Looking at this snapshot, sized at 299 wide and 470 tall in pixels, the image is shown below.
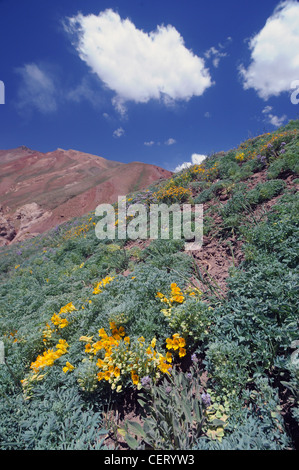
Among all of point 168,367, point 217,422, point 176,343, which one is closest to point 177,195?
point 176,343

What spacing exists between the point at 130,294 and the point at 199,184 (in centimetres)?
631

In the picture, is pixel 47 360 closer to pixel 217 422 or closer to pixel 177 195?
pixel 217 422

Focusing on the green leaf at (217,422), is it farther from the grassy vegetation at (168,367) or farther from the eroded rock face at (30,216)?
the eroded rock face at (30,216)

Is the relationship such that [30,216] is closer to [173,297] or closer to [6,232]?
[6,232]

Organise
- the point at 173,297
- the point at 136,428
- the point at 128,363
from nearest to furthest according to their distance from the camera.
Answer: the point at 136,428, the point at 128,363, the point at 173,297

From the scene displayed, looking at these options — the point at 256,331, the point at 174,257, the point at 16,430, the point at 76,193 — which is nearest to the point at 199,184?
the point at 174,257

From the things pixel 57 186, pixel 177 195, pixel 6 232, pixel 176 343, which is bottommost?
pixel 176 343

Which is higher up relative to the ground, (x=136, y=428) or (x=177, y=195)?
(x=177, y=195)

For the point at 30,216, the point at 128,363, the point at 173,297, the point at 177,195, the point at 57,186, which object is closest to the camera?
the point at 128,363

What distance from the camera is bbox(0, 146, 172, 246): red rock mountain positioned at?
3011cm

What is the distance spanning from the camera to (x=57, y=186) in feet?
140

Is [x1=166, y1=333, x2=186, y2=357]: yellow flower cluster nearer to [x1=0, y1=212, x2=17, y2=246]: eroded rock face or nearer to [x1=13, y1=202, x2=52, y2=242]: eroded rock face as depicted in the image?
[x1=0, y1=212, x2=17, y2=246]: eroded rock face

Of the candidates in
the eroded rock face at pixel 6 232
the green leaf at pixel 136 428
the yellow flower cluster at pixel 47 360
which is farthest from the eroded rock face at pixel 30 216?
the green leaf at pixel 136 428

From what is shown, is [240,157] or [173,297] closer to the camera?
[173,297]
